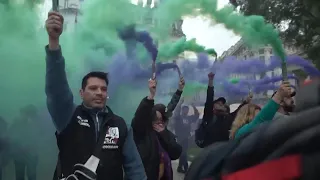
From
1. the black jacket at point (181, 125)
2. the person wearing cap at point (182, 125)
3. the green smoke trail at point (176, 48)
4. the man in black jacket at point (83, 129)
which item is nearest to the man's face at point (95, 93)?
the man in black jacket at point (83, 129)

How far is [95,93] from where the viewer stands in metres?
3.06

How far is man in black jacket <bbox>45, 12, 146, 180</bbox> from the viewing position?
9.29ft

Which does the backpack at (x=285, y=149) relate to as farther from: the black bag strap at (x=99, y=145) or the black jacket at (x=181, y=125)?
the black jacket at (x=181, y=125)

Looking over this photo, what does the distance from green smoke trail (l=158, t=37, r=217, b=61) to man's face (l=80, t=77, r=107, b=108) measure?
16.9 ft

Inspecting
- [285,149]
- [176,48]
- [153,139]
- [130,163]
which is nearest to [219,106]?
[153,139]

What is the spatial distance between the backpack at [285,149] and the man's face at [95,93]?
2.13 m

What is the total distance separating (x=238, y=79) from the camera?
14.3 meters

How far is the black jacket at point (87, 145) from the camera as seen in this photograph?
2.86 m

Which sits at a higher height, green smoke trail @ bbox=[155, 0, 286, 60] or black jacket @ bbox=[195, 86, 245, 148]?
green smoke trail @ bbox=[155, 0, 286, 60]

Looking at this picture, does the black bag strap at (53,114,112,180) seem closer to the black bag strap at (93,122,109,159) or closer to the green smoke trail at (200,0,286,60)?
the black bag strap at (93,122,109,159)

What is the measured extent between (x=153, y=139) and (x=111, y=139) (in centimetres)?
122

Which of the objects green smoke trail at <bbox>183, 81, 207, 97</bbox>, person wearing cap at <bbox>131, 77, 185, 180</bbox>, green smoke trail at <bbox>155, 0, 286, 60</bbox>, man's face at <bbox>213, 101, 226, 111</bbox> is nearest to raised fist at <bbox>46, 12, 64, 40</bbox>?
person wearing cap at <bbox>131, 77, 185, 180</bbox>

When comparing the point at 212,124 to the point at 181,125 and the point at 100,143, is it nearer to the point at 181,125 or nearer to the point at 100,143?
the point at 100,143

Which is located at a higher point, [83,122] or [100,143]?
[83,122]
